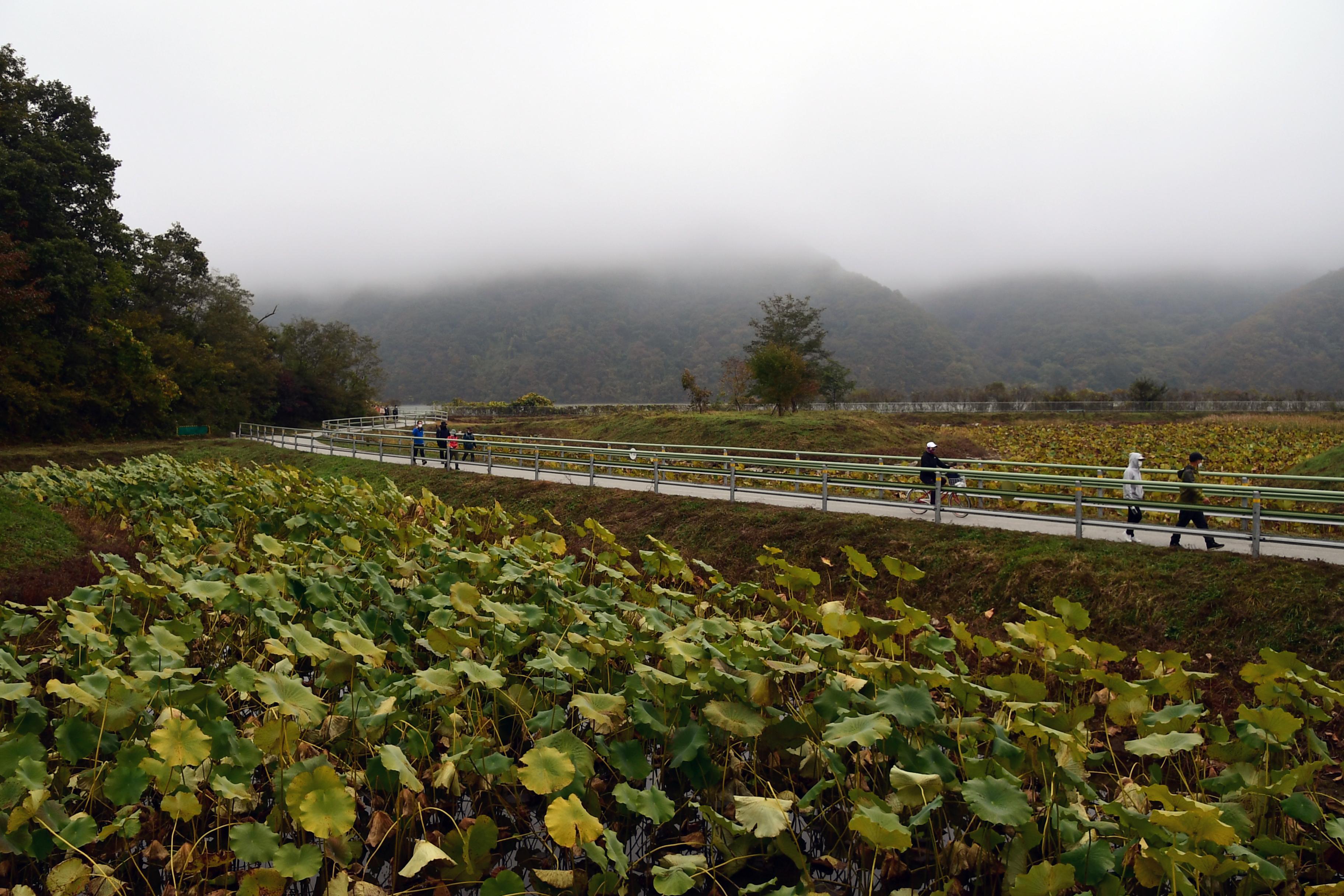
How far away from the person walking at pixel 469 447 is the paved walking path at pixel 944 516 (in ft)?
6.36

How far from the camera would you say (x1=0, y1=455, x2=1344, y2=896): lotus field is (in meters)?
3.60

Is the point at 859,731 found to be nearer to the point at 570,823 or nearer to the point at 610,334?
the point at 570,823

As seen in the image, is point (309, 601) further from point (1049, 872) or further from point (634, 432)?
point (634, 432)

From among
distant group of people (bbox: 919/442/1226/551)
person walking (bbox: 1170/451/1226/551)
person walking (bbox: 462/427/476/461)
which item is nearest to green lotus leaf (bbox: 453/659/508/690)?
distant group of people (bbox: 919/442/1226/551)

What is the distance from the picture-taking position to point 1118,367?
414 feet

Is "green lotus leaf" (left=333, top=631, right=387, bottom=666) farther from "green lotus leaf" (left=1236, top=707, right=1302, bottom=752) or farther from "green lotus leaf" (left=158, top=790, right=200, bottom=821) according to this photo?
"green lotus leaf" (left=1236, top=707, right=1302, bottom=752)

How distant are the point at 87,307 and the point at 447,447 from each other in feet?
83.6

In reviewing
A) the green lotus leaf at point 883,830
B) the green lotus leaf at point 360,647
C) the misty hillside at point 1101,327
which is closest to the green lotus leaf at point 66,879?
the green lotus leaf at point 360,647

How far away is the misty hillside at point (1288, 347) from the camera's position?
105m

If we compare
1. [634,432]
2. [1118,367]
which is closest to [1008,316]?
[1118,367]

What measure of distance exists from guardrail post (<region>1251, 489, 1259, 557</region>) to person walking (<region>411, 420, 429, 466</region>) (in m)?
Result: 20.9

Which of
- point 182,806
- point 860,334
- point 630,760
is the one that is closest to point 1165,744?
point 630,760

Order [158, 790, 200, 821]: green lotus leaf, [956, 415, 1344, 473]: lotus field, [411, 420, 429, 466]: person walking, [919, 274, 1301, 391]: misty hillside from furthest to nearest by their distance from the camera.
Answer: [919, 274, 1301, 391]: misty hillside, [411, 420, 429, 466]: person walking, [956, 415, 1344, 473]: lotus field, [158, 790, 200, 821]: green lotus leaf

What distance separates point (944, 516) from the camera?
1245cm
